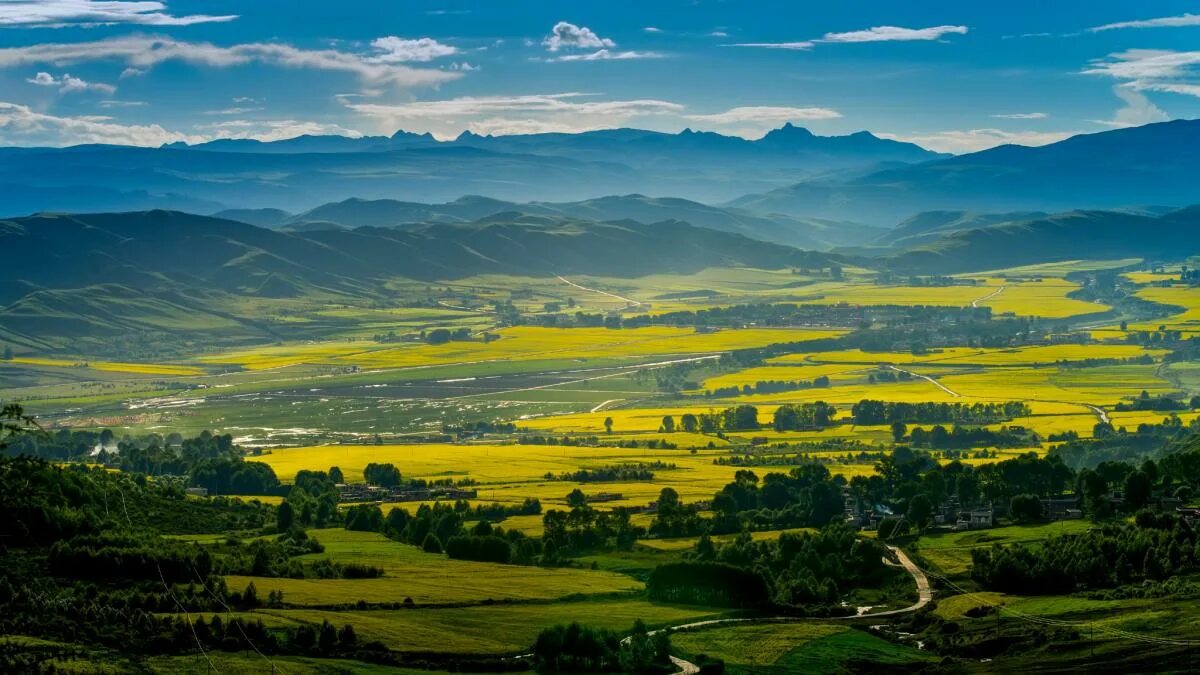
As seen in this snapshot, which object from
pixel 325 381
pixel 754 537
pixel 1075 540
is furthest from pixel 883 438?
pixel 325 381

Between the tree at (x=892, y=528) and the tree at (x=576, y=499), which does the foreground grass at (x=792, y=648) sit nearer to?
the tree at (x=892, y=528)

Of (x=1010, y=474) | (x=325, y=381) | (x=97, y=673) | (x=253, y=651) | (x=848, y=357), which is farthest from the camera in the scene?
(x=848, y=357)

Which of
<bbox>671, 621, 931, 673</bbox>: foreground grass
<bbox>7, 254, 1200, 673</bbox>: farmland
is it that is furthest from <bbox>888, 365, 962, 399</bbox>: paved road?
<bbox>671, 621, 931, 673</bbox>: foreground grass

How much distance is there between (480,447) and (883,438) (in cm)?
2683

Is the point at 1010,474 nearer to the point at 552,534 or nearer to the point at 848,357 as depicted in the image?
the point at 552,534

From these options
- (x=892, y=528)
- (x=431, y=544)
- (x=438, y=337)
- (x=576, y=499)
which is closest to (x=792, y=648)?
(x=892, y=528)

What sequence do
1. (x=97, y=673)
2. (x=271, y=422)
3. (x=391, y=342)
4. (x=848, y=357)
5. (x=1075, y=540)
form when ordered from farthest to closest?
(x=391, y=342), (x=848, y=357), (x=271, y=422), (x=1075, y=540), (x=97, y=673)

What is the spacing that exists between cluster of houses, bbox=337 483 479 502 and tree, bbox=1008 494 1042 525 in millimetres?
27947

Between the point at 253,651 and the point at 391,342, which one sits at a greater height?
the point at 391,342

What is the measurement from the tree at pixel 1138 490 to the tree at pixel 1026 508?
4.23 metres

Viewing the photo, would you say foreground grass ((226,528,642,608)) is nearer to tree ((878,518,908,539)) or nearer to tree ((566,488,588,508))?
tree ((566,488,588,508))

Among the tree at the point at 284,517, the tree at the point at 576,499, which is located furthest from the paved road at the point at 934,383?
the tree at the point at 284,517

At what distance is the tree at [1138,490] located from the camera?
6669 cm

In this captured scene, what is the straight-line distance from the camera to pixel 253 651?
45.0 meters
